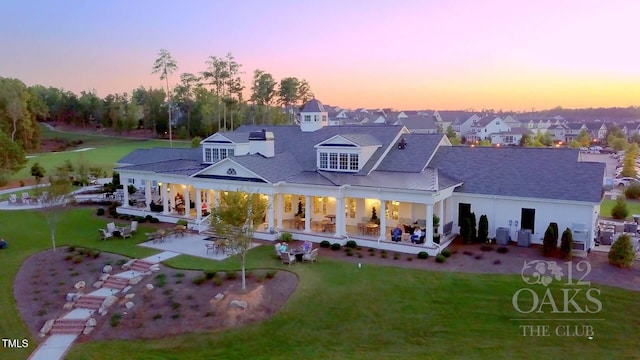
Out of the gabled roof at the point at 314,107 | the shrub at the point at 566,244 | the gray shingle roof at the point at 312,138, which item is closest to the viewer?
the shrub at the point at 566,244

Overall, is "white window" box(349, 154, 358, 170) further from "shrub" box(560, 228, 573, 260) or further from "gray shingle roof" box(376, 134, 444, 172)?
"shrub" box(560, 228, 573, 260)

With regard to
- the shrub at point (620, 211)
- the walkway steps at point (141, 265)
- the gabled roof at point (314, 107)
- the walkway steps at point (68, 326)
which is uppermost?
the gabled roof at point (314, 107)

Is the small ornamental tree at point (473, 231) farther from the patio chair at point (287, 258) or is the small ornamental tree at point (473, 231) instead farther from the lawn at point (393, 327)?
the patio chair at point (287, 258)

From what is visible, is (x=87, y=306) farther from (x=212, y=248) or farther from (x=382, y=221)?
(x=382, y=221)

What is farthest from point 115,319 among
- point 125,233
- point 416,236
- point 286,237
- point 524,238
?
point 524,238

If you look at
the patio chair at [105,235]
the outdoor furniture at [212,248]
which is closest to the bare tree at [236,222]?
the outdoor furniture at [212,248]

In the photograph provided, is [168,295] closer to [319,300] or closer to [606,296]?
[319,300]
